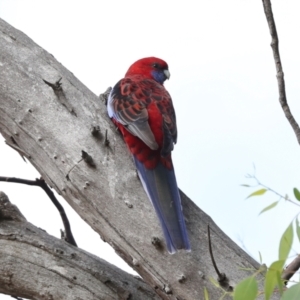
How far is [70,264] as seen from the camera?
95.0 inches

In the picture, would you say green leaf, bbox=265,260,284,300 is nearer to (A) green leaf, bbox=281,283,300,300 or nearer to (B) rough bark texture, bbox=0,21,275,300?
(A) green leaf, bbox=281,283,300,300

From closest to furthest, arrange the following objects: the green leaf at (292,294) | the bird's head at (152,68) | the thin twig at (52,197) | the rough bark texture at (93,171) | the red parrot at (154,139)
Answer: the green leaf at (292,294), the rough bark texture at (93,171), the red parrot at (154,139), the thin twig at (52,197), the bird's head at (152,68)

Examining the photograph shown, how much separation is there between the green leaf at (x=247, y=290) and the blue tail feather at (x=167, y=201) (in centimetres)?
75

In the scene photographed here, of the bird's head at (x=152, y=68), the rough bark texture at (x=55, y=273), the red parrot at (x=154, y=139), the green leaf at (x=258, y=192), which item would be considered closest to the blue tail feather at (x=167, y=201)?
the red parrot at (x=154, y=139)

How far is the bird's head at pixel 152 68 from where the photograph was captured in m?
4.25

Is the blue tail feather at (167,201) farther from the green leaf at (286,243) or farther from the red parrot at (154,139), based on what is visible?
the green leaf at (286,243)

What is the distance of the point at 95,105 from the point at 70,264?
68 cm

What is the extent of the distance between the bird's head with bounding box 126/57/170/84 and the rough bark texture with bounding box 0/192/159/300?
6.35 ft

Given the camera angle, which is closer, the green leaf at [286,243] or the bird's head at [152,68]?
the green leaf at [286,243]

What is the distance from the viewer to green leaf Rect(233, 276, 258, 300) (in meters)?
1.42

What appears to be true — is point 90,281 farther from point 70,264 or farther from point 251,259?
point 251,259

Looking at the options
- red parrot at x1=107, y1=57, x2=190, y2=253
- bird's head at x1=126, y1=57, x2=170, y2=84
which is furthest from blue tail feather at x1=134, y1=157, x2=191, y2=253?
bird's head at x1=126, y1=57, x2=170, y2=84

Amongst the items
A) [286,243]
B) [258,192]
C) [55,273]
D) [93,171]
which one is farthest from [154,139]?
[286,243]

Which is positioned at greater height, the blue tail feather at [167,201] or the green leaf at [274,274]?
the blue tail feather at [167,201]
